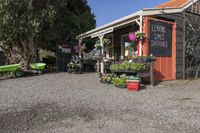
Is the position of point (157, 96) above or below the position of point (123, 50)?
below

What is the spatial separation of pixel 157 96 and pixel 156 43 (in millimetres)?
3533

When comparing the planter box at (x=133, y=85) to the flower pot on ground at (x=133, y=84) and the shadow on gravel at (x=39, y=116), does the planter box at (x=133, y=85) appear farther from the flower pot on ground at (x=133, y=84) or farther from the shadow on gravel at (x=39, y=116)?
the shadow on gravel at (x=39, y=116)

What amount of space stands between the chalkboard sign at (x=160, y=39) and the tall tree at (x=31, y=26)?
624 cm

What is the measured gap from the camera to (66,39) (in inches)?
728

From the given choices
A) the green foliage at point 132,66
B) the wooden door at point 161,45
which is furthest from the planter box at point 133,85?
the wooden door at point 161,45

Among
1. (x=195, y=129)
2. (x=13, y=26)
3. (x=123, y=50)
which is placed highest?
(x=13, y=26)

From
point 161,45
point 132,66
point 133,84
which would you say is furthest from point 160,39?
point 133,84

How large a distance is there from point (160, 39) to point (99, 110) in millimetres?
5984

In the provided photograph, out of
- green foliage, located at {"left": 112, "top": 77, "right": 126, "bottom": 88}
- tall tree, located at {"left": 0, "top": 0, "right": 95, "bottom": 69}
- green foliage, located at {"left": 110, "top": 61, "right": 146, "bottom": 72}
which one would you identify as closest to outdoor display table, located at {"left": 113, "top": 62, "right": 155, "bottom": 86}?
green foliage, located at {"left": 110, "top": 61, "right": 146, "bottom": 72}

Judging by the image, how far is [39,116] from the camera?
5.86 m

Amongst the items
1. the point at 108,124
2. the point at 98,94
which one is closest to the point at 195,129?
the point at 108,124

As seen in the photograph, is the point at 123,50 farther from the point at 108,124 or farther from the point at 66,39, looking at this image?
the point at 108,124

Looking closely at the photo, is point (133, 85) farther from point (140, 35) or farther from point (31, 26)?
point (31, 26)

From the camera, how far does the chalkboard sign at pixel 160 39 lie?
36.6 feet
